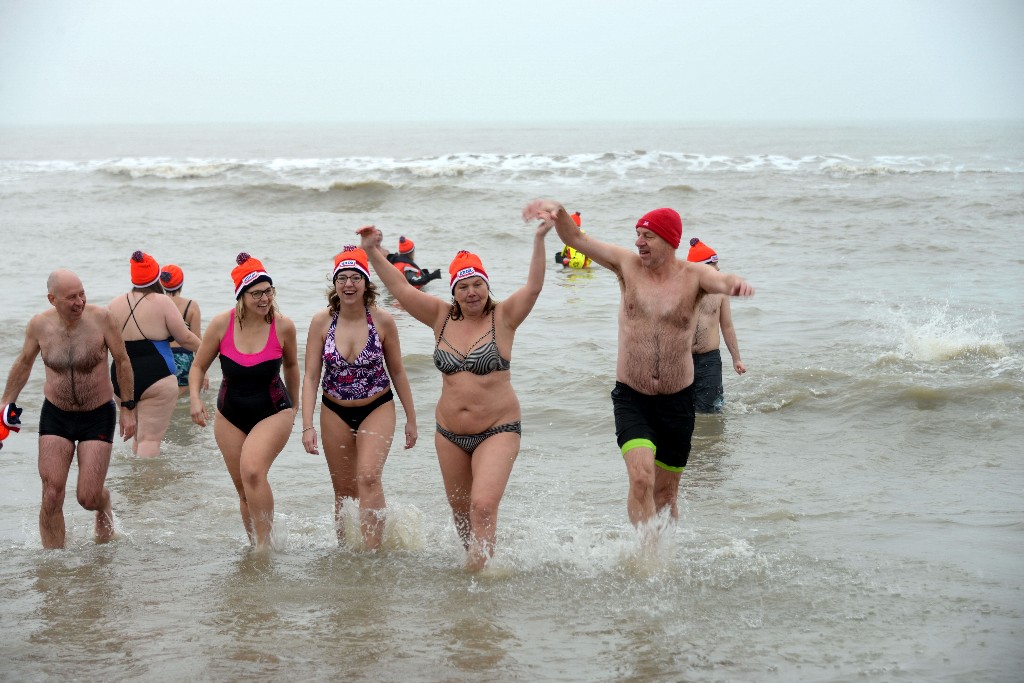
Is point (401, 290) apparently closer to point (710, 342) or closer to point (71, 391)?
point (71, 391)

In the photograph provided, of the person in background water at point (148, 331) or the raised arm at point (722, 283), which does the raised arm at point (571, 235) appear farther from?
the person in background water at point (148, 331)

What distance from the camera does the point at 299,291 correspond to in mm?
17234

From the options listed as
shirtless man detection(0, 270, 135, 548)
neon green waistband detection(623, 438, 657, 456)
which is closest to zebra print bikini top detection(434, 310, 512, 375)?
neon green waistband detection(623, 438, 657, 456)

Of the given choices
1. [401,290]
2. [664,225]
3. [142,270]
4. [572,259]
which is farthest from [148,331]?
[572,259]

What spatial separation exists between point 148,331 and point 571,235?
3936 mm

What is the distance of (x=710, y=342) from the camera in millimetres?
9484

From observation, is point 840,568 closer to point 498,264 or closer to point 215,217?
point 498,264

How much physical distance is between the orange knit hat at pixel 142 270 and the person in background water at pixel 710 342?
4791 mm

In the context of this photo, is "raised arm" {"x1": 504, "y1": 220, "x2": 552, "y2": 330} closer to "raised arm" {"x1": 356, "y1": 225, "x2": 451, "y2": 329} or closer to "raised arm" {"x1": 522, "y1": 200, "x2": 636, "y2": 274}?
"raised arm" {"x1": 522, "y1": 200, "x2": 636, "y2": 274}

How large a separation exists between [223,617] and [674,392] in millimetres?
2806

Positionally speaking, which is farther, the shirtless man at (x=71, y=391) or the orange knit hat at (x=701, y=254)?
the orange knit hat at (x=701, y=254)

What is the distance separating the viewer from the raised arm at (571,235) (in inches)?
219

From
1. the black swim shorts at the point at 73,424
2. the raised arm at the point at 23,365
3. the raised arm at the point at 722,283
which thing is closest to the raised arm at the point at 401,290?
the raised arm at the point at 722,283

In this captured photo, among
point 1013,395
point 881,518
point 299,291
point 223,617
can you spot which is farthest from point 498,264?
point 223,617
